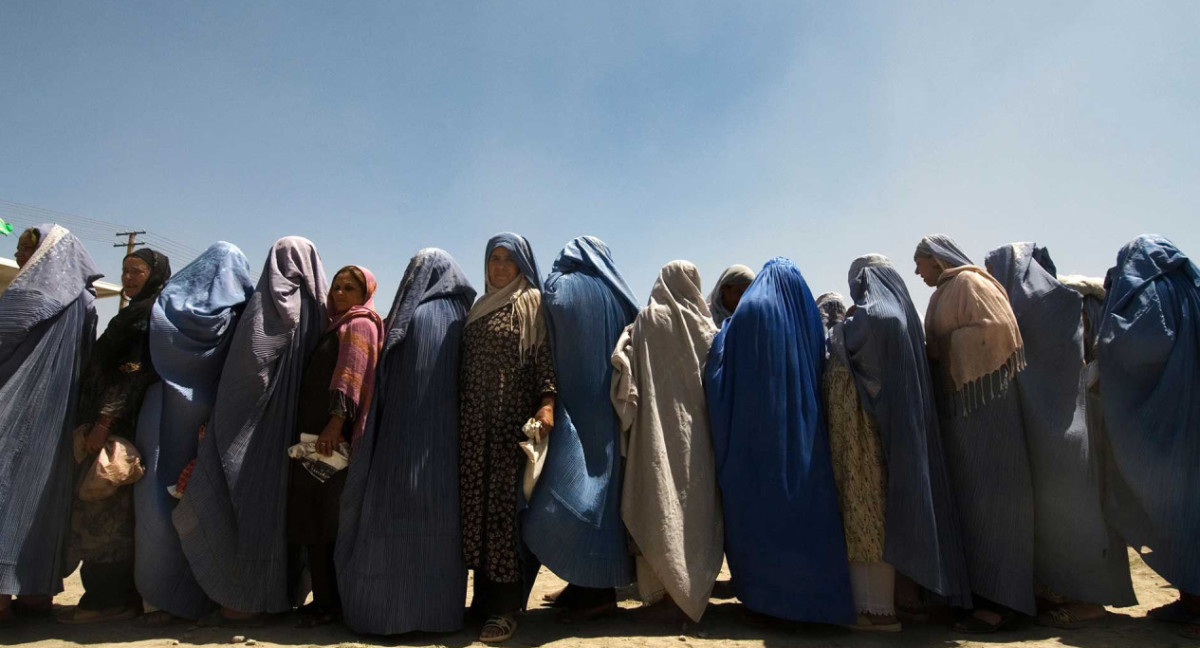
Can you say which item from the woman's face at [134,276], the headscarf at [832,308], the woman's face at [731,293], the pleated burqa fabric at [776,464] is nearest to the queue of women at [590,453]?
the pleated burqa fabric at [776,464]

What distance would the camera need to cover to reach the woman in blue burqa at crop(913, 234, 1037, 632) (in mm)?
3197

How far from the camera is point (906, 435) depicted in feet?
10.6

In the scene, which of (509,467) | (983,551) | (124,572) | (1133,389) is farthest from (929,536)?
(124,572)

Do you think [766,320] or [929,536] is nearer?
[929,536]

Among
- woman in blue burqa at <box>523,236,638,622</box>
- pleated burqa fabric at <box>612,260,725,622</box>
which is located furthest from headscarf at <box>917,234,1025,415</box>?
woman in blue burqa at <box>523,236,638,622</box>

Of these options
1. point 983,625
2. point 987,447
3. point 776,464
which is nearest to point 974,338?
point 987,447

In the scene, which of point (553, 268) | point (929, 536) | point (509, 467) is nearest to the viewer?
point (929, 536)

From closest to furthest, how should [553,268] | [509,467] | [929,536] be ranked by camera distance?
[929,536] < [509,467] < [553,268]

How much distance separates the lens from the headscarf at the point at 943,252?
3641 mm

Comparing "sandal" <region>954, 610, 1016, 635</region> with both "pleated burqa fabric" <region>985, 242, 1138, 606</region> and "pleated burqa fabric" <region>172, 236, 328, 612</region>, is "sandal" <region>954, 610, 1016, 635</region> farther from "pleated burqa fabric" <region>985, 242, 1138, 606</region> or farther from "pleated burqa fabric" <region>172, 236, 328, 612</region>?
"pleated burqa fabric" <region>172, 236, 328, 612</region>

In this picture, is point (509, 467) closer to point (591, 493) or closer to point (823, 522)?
point (591, 493)

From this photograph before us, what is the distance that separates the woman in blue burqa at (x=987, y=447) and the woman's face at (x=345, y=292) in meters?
2.96

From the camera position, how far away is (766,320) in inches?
135

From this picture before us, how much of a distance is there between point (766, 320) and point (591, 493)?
45.7 inches
